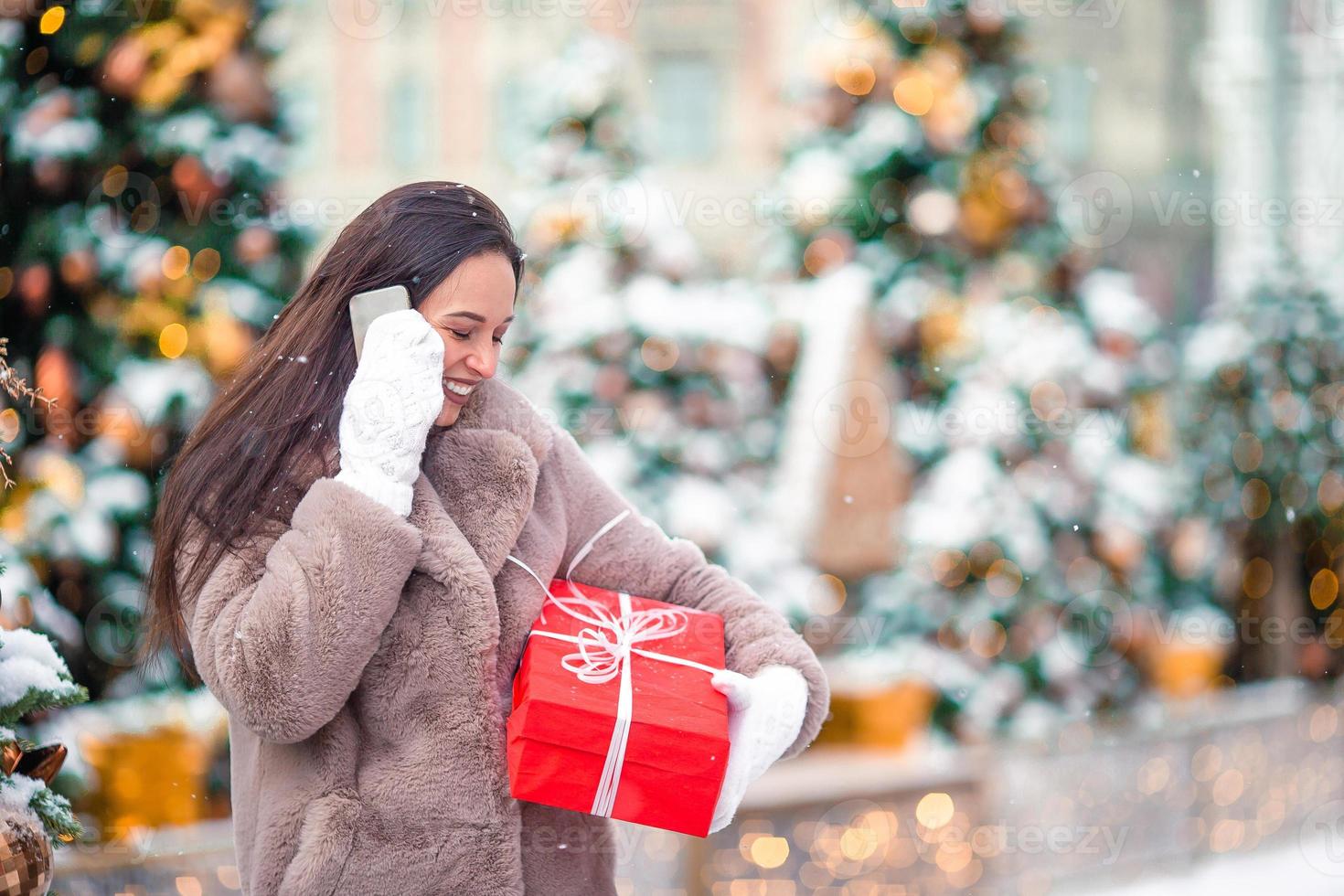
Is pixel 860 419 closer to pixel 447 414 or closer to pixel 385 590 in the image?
pixel 447 414

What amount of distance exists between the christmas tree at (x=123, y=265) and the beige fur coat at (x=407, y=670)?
5.48 ft

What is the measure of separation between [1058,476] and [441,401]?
11.9 ft

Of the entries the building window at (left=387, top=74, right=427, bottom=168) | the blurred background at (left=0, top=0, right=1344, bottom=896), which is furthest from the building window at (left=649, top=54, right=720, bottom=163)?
the blurred background at (left=0, top=0, right=1344, bottom=896)

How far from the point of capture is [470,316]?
1694 mm

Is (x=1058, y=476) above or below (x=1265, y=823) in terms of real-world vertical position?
above

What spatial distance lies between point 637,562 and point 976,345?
3.12m

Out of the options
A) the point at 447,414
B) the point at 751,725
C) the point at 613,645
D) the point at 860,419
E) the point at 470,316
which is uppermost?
the point at 470,316

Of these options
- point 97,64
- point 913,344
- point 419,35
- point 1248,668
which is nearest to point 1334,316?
point 1248,668

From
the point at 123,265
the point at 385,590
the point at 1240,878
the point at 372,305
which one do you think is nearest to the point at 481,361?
the point at 372,305

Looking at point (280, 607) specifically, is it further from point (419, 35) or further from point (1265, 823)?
point (419, 35)

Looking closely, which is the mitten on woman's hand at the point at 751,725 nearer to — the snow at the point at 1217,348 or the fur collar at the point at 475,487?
the fur collar at the point at 475,487

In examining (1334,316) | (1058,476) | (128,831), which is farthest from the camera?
(1334,316)

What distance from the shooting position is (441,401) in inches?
64.6

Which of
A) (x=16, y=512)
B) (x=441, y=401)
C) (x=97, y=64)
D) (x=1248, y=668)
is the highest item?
(x=97, y=64)
